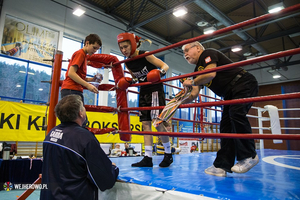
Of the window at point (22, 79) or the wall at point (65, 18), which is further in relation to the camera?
the wall at point (65, 18)

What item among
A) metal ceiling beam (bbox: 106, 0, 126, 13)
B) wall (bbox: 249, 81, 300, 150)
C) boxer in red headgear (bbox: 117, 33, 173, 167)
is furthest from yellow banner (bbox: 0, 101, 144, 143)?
wall (bbox: 249, 81, 300, 150)

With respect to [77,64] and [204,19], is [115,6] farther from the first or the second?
[77,64]

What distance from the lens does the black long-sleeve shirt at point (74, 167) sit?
1.08 m

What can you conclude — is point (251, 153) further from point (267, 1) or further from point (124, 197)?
point (267, 1)

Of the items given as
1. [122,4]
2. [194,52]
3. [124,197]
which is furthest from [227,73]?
[122,4]

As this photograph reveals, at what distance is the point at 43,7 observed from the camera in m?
7.51

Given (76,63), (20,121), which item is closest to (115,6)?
(20,121)

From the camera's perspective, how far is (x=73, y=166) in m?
1.09

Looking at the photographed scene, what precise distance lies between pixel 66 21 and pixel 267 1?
7734 millimetres

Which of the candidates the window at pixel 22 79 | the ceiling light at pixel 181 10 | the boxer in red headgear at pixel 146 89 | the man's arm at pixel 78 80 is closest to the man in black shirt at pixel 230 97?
the boxer in red headgear at pixel 146 89

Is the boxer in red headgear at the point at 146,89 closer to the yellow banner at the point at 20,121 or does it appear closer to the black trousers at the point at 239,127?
the black trousers at the point at 239,127

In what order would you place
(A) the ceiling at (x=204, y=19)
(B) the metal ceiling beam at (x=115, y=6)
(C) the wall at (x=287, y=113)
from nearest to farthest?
1. (A) the ceiling at (x=204, y=19)
2. (B) the metal ceiling beam at (x=115, y=6)
3. (C) the wall at (x=287, y=113)

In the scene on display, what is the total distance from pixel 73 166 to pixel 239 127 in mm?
1205

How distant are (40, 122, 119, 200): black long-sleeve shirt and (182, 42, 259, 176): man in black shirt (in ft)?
2.83
